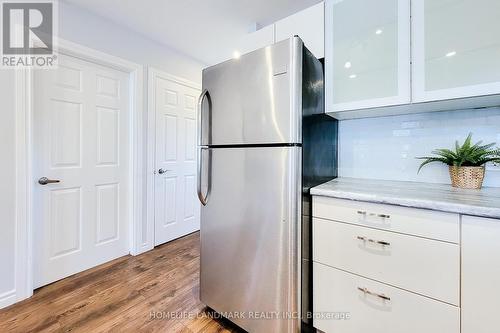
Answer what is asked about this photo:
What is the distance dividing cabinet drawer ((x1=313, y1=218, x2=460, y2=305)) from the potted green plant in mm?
597

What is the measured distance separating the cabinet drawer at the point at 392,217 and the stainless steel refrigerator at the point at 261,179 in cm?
13

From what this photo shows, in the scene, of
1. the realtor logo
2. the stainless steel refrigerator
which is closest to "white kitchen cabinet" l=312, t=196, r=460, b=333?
the stainless steel refrigerator

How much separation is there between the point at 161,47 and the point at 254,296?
9.06 feet

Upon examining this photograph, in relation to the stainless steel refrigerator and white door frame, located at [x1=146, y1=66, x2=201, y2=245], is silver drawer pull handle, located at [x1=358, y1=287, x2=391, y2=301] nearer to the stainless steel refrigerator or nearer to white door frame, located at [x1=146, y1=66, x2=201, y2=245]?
the stainless steel refrigerator

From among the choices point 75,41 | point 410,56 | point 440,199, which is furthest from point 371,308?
point 75,41

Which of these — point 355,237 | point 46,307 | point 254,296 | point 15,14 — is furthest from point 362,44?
point 46,307

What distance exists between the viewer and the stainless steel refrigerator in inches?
46.4

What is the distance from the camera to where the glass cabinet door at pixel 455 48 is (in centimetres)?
109

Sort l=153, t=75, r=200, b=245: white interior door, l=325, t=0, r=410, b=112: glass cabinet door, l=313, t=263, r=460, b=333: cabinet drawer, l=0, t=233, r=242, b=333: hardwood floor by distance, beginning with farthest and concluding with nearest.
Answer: l=153, t=75, r=200, b=245: white interior door → l=0, t=233, r=242, b=333: hardwood floor → l=325, t=0, r=410, b=112: glass cabinet door → l=313, t=263, r=460, b=333: cabinet drawer

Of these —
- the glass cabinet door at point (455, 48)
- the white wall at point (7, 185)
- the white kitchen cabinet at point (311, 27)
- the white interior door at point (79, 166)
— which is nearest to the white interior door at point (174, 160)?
the white interior door at point (79, 166)

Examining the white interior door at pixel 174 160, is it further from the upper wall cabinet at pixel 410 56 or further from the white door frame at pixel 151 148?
the upper wall cabinet at pixel 410 56

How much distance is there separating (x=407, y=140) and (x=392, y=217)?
771 millimetres

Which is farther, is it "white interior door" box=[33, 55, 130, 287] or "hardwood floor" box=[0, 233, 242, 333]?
"white interior door" box=[33, 55, 130, 287]

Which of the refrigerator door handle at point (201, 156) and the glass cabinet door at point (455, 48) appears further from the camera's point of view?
the refrigerator door handle at point (201, 156)
